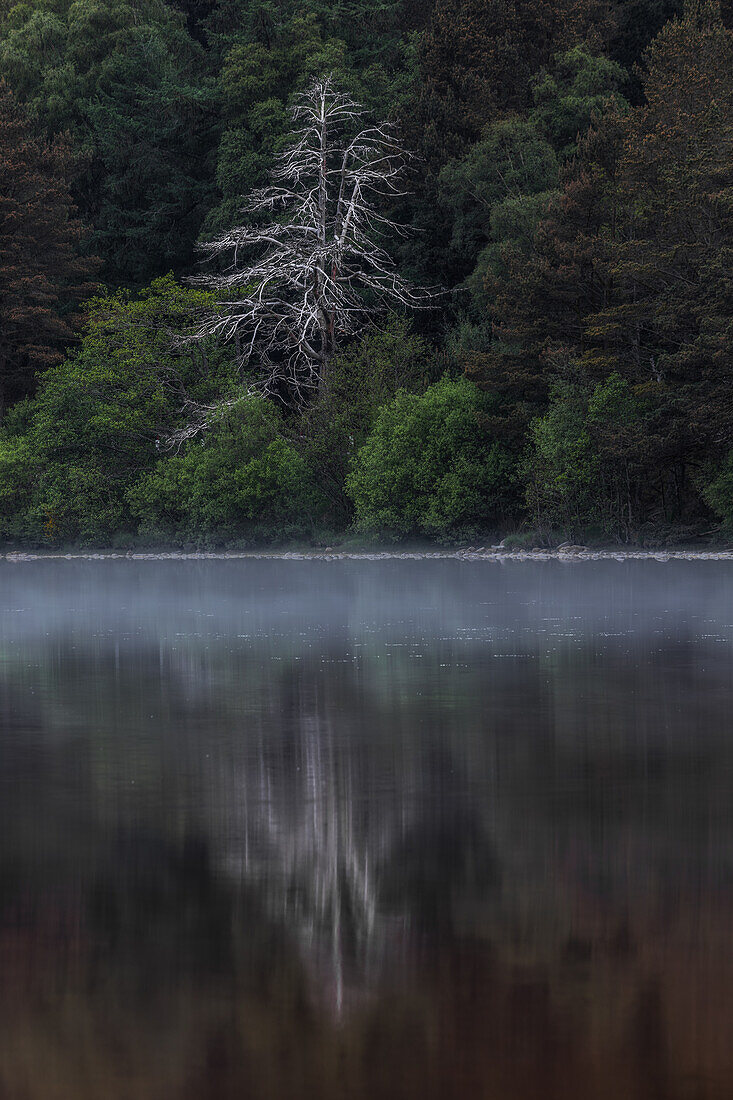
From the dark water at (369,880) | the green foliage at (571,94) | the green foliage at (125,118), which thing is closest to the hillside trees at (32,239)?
the green foliage at (125,118)

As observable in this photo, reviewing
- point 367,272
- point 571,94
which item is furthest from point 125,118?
point 571,94

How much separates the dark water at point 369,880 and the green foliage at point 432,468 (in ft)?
94.1

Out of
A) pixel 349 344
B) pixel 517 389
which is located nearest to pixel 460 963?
pixel 517 389

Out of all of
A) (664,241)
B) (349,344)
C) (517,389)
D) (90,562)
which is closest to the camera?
(664,241)

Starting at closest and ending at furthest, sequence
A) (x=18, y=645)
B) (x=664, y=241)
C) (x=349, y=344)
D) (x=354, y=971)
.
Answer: (x=354, y=971)
(x=18, y=645)
(x=664, y=241)
(x=349, y=344)

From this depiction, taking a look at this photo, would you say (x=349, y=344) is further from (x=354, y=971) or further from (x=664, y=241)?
(x=354, y=971)

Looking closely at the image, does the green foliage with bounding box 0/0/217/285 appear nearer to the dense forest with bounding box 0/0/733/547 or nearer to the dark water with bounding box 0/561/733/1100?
the dense forest with bounding box 0/0/733/547

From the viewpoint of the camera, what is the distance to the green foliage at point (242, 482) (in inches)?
1935

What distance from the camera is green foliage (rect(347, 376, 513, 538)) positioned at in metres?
45.3

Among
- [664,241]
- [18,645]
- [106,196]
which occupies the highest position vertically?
[106,196]

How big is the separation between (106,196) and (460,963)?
61548 millimetres

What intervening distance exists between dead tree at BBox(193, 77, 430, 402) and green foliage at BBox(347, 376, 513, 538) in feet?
19.4

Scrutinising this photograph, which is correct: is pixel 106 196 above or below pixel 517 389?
above

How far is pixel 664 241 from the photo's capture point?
1598 inches
